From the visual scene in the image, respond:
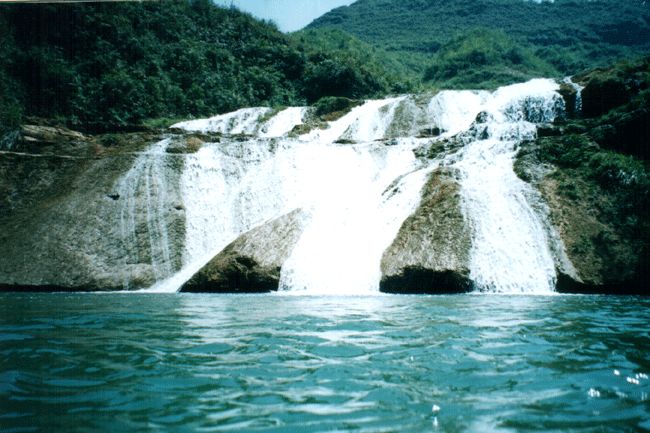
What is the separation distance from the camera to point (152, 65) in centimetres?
3953

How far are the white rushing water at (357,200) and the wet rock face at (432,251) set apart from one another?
30 centimetres

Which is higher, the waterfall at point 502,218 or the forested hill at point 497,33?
the forested hill at point 497,33

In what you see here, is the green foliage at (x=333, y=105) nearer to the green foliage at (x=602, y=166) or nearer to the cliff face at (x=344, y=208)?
the cliff face at (x=344, y=208)

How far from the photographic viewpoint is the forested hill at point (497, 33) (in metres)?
63.9

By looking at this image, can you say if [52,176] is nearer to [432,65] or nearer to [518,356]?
[518,356]

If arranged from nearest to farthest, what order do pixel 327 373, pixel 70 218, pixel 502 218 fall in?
pixel 327 373, pixel 502 218, pixel 70 218

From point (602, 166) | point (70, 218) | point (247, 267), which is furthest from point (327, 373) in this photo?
point (70, 218)

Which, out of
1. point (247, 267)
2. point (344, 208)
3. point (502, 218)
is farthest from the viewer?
point (344, 208)

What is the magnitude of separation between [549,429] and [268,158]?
15935mm

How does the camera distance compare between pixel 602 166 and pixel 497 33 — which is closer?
pixel 602 166

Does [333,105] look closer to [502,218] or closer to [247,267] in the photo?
[502,218]

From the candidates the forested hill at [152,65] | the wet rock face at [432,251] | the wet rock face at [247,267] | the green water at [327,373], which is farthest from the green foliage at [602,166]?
the forested hill at [152,65]

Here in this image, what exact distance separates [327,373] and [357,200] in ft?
39.5

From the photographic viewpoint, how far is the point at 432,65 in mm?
65250
